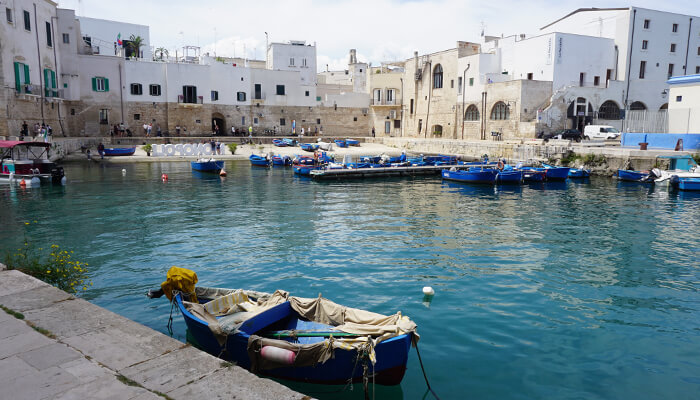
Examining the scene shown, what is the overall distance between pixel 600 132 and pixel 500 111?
27.8ft

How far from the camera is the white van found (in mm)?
37188

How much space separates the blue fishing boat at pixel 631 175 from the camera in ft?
94.4

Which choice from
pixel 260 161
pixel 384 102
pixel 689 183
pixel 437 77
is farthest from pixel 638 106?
pixel 260 161

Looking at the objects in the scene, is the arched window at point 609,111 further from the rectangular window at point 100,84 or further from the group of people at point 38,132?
the rectangular window at point 100,84

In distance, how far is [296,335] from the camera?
684 centimetres

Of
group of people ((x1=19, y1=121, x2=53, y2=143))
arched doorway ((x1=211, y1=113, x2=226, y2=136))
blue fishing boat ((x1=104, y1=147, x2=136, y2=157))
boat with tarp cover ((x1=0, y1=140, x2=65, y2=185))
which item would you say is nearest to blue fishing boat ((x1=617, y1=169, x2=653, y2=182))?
boat with tarp cover ((x1=0, y1=140, x2=65, y2=185))

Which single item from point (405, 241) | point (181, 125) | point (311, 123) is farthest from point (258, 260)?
point (311, 123)

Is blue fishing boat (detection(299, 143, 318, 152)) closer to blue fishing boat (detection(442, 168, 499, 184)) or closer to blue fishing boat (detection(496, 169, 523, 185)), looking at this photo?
blue fishing boat (detection(442, 168, 499, 184))

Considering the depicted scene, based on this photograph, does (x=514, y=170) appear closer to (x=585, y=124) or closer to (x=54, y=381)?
(x=585, y=124)

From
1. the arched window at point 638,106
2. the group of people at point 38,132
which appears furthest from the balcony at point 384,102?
the group of people at point 38,132

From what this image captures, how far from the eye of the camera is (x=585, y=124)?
133 ft

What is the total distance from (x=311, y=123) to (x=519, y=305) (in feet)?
151

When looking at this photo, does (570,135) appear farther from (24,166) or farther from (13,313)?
(13,313)

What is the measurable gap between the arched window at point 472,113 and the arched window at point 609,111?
1038cm
